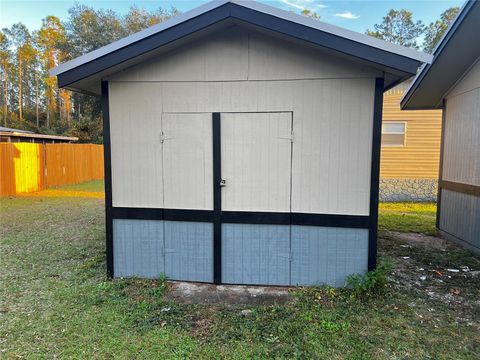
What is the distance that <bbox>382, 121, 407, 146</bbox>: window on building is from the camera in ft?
35.5

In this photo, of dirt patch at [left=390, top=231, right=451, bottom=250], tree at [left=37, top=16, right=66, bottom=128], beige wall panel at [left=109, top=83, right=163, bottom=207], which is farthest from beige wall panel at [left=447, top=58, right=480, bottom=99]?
tree at [left=37, top=16, right=66, bottom=128]

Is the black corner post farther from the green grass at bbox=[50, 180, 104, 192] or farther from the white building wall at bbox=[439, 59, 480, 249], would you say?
the green grass at bbox=[50, 180, 104, 192]

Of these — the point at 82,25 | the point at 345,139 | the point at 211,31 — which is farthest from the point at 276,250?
the point at 82,25

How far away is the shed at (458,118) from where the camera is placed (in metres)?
4.72

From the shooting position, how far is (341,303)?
3336 mm

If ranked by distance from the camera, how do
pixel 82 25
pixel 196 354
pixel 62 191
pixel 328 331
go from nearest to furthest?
pixel 196 354
pixel 328 331
pixel 62 191
pixel 82 25

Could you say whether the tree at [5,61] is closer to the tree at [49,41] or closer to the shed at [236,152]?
the tree at [49,41]

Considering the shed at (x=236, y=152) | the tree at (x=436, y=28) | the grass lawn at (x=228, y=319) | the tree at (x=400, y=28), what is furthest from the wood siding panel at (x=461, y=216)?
the tree at (x=400, y=28)

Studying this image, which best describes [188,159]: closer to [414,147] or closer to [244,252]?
[244,252]

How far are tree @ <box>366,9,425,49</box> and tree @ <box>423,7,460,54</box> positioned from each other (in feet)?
1.97

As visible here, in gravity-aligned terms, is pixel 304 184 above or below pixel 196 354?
above

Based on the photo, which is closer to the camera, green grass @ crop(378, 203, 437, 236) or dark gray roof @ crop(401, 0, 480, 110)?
dark gray roof @ crop(401, 0, 480, 110)

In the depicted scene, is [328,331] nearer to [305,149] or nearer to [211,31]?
[305,149]

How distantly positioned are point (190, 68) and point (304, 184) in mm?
1843
